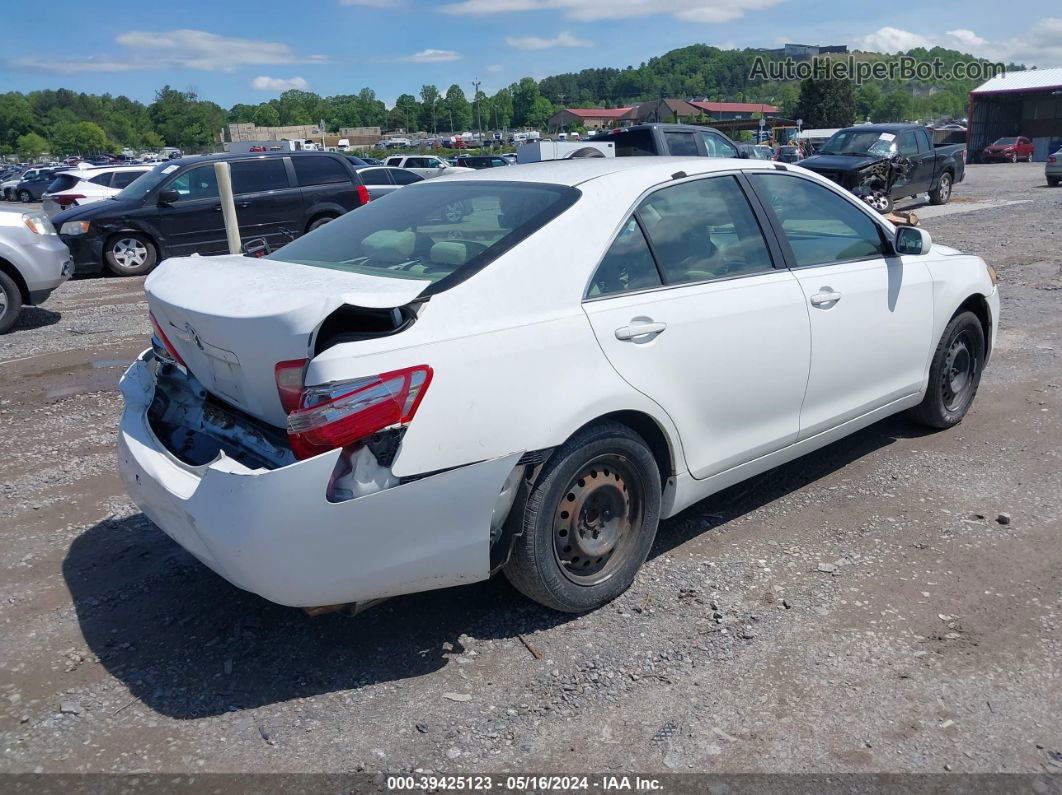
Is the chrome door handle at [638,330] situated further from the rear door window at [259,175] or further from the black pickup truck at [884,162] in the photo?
the black pickup truck at [884,162]

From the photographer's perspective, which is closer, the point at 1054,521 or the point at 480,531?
the point at 480,531

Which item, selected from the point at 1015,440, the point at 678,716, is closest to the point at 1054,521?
the point at 1015,440

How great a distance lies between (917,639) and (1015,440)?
2.52 m

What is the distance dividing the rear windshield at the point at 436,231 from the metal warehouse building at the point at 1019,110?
57.4 meters

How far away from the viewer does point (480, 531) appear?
2924 mm

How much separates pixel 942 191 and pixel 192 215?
1641 cm

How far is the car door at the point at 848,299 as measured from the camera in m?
4.09

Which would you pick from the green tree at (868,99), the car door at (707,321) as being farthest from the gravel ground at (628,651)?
the green tree at (868,99)

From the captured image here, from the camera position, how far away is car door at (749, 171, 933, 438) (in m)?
4.09

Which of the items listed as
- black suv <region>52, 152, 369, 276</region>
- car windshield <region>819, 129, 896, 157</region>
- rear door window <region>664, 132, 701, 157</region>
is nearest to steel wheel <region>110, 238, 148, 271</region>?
black suv <region>52, 152, 369, 276</region>

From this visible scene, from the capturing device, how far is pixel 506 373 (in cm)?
290

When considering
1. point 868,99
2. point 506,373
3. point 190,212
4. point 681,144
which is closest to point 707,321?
point 506,373

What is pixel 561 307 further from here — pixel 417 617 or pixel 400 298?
pixel 417 617

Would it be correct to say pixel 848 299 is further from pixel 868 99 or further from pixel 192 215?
pixel 868 99
